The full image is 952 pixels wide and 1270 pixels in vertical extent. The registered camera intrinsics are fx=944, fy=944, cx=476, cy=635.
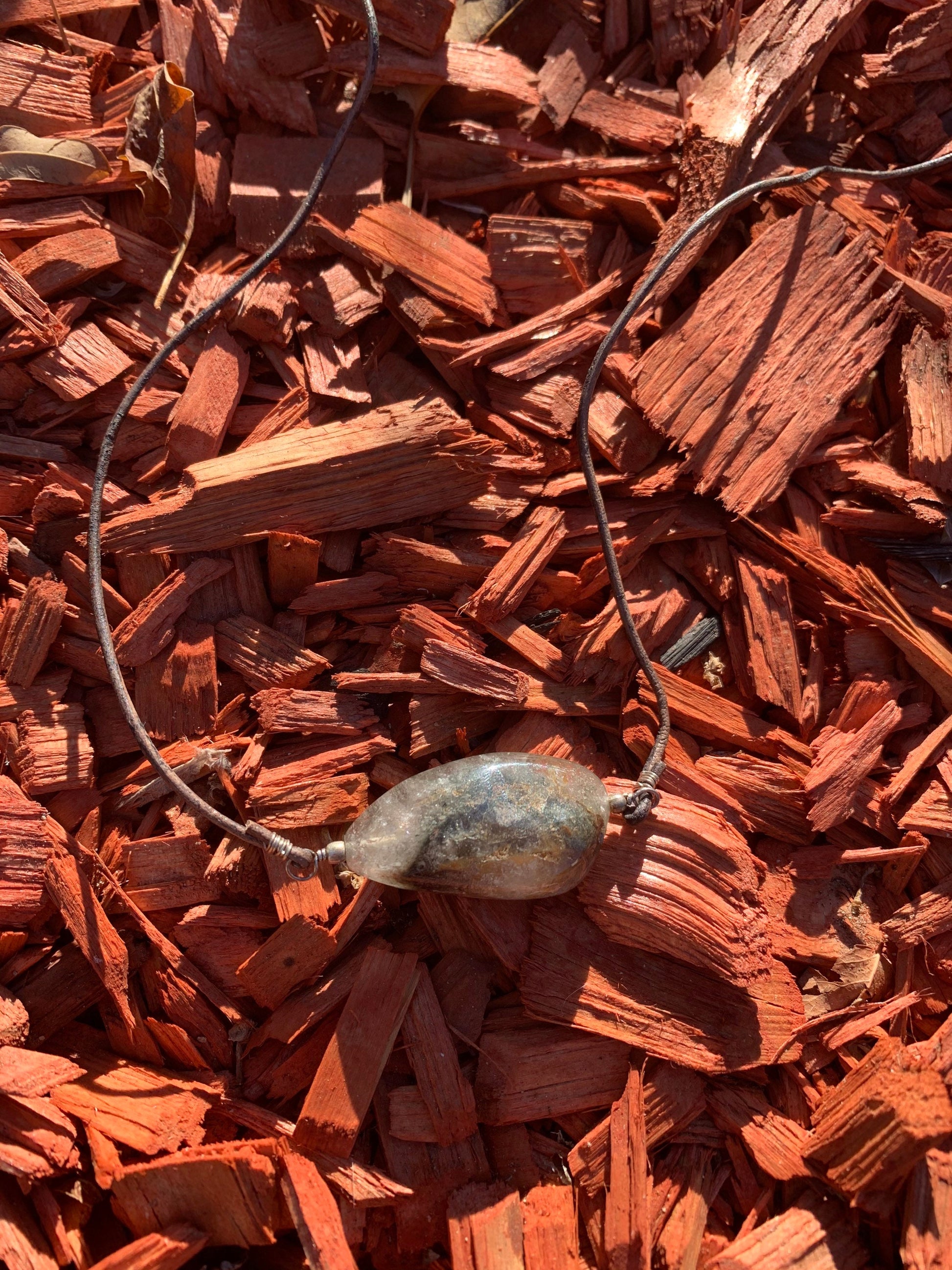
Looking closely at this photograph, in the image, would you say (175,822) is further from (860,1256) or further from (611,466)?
(860,1256)

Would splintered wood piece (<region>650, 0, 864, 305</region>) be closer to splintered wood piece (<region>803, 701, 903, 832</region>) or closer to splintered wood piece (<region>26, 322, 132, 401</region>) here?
splintered wood piece (<region>803, 701, 903, 832</region>)

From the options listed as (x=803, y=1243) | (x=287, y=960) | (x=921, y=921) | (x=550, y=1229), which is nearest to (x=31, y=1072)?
(x=287, y=960)

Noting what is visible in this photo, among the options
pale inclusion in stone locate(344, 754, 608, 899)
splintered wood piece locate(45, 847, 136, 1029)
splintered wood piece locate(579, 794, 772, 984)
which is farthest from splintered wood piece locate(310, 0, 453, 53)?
splintered wood piece locate(45, 847, 136, 1029)

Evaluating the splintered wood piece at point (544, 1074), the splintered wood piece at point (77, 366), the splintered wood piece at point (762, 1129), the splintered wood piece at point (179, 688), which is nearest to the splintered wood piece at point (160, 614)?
the splintered wood piece at point (179, 688)

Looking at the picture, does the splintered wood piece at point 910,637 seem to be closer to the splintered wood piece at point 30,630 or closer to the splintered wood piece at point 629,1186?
the splintered wood piece at point 629,1186

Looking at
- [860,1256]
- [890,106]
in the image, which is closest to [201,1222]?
[860,1256]

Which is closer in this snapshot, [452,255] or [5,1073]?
[5,1073]

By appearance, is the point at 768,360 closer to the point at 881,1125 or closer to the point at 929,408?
the point at 929,408
